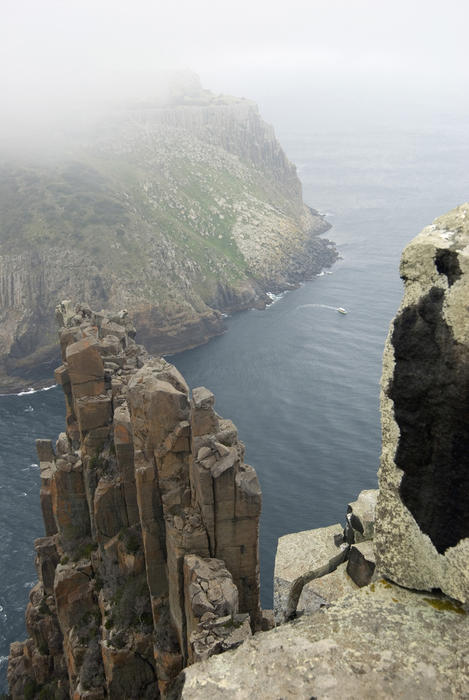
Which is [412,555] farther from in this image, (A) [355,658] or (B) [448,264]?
(B) [448,264]

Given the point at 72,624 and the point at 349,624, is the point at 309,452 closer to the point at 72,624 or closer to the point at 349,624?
the point at 72,624

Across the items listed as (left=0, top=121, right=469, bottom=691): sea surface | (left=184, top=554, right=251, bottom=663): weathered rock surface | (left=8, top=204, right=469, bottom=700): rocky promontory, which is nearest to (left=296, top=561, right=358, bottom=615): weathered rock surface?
(left=8, top=204, right=469, bottom=700): rocky promontory

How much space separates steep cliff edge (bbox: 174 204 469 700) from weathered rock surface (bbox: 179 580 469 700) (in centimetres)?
2

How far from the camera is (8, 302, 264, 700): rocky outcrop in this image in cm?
3462

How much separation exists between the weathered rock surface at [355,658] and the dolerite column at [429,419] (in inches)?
28.6

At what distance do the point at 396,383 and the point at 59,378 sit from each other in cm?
5302

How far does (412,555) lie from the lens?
1016 cm

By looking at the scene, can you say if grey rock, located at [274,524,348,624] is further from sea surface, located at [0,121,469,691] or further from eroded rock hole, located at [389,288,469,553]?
sea surface, located at [0,121,469,691]

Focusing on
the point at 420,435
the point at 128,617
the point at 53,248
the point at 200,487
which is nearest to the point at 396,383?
the point at 420,435

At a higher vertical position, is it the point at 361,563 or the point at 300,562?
the point at 361,563

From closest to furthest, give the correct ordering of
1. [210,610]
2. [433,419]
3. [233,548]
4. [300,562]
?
[433,419] < [300,562] < [210,610] < [233,548]

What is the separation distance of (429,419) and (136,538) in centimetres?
4095

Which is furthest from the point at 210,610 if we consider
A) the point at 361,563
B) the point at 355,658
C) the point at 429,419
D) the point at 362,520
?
the point at 429,419

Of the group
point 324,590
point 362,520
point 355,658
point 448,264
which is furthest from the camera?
point 362,520
